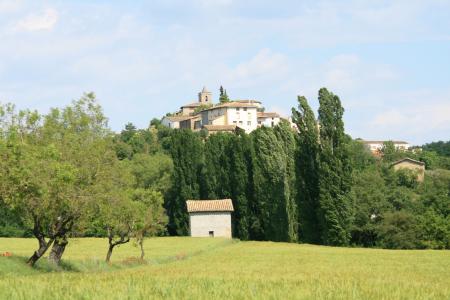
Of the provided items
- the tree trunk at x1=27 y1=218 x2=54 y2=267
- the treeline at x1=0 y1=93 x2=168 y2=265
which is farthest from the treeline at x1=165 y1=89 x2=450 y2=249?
the tree trunk at x1=27 y1=218 x2=54 y2=267

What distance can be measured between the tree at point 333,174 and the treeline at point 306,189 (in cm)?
11

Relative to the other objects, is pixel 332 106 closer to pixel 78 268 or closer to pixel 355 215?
pixel 355 215

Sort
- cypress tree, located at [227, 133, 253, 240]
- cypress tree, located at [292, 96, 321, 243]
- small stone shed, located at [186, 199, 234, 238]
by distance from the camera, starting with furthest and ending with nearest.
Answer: small stone shed, located at [186, 199, 234, 238], cypress tree, located at [227, 133, 253, 240], cypress tree, located at [292, 96, 321, 243]

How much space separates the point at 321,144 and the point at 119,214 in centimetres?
4213

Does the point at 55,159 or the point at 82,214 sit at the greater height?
the point at 55,159

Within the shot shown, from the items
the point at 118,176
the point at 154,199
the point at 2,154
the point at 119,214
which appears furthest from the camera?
the point at 154,199

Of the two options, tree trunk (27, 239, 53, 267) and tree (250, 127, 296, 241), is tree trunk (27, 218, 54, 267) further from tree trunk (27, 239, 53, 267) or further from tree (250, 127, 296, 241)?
tree (250, 127, 296, 241)

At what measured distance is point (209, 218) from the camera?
9625 cm

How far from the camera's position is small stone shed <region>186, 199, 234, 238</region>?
9588cm

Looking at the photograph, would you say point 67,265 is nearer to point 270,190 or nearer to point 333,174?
point 333,174

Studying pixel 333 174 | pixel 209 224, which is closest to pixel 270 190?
pixel 209 224

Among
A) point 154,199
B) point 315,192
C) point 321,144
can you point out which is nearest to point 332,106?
point 321,144

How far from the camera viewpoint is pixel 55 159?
115 ft

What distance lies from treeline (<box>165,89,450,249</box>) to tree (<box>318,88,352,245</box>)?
0.34ft
